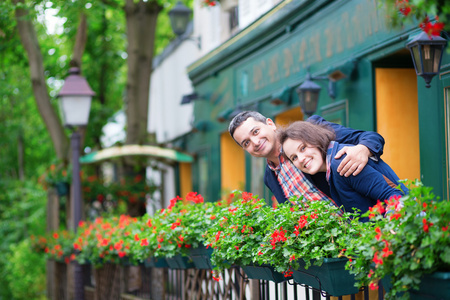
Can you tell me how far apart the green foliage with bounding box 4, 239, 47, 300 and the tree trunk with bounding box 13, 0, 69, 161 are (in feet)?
12.2

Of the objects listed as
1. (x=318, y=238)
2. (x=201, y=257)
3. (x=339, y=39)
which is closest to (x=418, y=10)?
(x=318, y=238)

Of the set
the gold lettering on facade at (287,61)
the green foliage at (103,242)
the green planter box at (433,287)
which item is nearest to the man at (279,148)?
the green planter box at (433,287)

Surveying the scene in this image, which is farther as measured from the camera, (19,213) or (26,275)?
(19,213)

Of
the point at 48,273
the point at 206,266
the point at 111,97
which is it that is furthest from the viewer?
the point at 111,97

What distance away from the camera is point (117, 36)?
20.4 metres

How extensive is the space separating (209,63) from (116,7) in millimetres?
2330

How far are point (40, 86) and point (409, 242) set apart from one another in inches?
462

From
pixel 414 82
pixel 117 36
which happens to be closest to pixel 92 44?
pixel 117 36

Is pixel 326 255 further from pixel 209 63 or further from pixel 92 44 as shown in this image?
pixel 92 44

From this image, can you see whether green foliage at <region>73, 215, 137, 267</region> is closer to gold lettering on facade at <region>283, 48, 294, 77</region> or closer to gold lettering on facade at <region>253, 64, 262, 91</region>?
gold lettering on facade at <region>283, 48, 294, 77</region>

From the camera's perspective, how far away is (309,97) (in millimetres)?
9008

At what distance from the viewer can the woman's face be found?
4.34 m

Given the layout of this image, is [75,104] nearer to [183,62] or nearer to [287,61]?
[287,61]

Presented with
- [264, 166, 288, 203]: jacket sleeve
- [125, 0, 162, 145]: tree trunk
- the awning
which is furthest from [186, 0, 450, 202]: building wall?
[264, 166, 288, 203]: jacket sleeve
